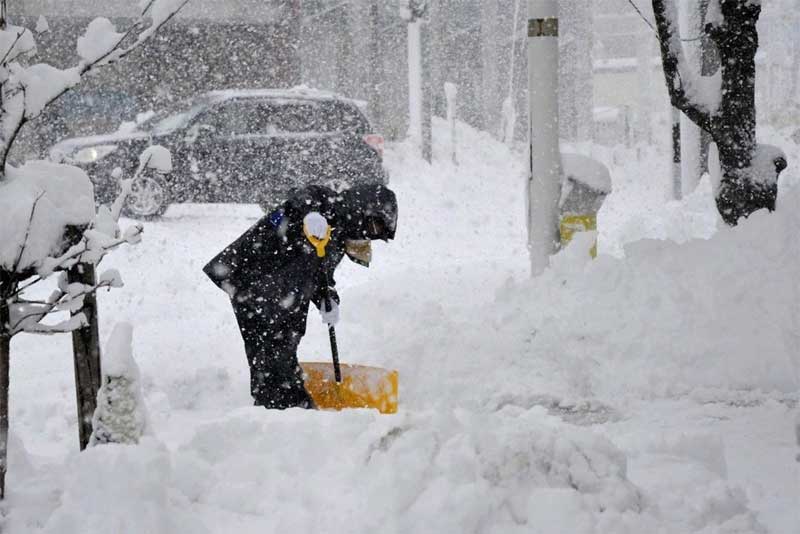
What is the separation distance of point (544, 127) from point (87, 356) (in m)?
4.13

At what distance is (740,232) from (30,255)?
446 cm

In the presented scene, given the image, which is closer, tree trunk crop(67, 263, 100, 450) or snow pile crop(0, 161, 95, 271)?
snow pile crop(0, 161, 95, 271)

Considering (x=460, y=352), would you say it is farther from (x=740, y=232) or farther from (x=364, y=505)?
(x=364, y=505)

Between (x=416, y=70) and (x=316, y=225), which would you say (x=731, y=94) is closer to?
(x=316, y=225)

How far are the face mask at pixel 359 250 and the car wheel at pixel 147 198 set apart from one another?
757 cm

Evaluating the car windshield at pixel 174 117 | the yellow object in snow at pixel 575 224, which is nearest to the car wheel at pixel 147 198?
the car windshield at pixel 174 117

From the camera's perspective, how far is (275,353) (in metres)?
5.04

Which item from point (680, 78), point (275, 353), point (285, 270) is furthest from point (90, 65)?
point (680, 78)

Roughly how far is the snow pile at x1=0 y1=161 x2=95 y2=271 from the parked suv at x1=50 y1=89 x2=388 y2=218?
8.70 metres

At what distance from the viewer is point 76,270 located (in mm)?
3262

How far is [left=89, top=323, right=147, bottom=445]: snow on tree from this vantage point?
10.2 feet

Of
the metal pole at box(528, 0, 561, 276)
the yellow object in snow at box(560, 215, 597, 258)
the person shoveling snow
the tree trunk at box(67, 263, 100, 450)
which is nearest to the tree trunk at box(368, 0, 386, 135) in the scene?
the metal pole at box(528, 0, 561, 276)

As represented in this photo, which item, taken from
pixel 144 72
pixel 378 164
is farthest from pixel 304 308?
pixel 144 72

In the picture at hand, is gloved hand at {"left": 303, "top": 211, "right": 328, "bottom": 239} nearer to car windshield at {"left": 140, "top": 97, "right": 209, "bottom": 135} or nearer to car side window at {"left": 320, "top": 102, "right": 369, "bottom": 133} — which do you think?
car windshield at {"left": 140, "top": 97, "right": 209, "bottom": 135}
